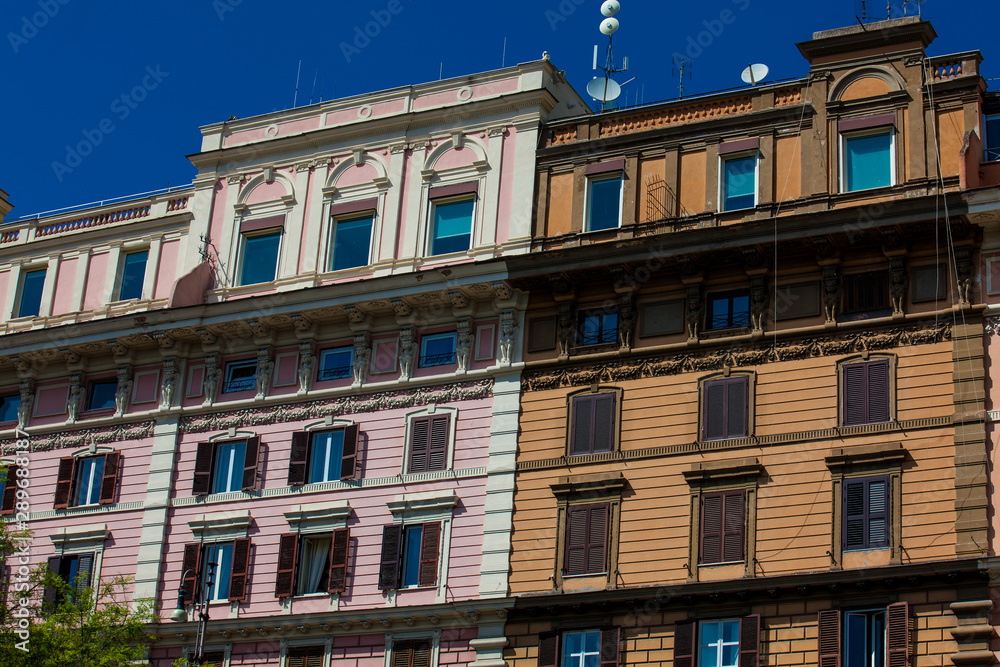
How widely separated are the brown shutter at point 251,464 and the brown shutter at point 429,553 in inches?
249

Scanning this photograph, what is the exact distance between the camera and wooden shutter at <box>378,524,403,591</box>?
46.3 meters

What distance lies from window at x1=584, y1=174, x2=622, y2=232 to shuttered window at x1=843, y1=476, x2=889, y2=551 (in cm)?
1142

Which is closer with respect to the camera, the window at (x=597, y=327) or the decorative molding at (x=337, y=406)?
the window at (x=597, y=327)

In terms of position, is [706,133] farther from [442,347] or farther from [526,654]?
[526,654]

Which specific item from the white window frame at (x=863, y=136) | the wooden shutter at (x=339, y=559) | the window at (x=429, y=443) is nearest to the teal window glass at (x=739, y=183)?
the white window frame at (x=863, y=136)

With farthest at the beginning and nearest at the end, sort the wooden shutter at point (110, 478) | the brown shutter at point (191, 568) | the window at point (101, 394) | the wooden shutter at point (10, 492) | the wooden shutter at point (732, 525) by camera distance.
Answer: the window at point (101, 394) < the wooden shutter at point (10, 492) < the wooden shutter at point (110, 478) < the brown shutter at point (191, 568) < the wooden shutter at point (732, 525)

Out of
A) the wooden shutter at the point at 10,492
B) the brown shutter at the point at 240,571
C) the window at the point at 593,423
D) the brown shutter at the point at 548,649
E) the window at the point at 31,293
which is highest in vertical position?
the window at the point at 31,293

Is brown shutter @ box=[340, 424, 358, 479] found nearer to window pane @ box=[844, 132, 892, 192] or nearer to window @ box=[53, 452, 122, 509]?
window @ box=[53, 452, 122, 509]

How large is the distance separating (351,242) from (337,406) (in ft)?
18.6

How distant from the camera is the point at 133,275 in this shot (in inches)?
2194

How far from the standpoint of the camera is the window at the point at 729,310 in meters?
45.2

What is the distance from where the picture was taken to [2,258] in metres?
58.6

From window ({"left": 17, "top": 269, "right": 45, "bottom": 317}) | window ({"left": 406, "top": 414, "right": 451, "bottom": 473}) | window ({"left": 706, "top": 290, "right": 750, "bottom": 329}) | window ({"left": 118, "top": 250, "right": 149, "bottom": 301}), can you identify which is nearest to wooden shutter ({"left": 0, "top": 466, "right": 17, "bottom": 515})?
window ({"left": 17, "top": 269, "right": 45, "bottom": 317})

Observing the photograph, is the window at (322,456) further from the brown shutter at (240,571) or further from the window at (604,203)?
the window at (604,203)
